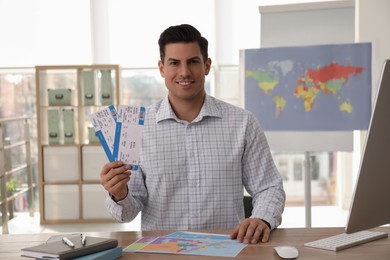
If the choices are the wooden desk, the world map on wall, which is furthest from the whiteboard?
the wooden desk

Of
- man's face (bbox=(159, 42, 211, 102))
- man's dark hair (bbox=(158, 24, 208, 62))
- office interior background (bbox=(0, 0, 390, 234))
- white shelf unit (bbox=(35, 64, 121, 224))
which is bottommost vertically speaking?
white shelf unit (bbox=(35, 64, 121, 224))

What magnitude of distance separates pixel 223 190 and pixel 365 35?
4106 mm

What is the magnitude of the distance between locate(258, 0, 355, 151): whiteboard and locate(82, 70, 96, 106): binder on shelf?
7.51ft

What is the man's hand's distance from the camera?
1592mm

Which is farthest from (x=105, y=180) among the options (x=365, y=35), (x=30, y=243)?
(x=365, y=35)

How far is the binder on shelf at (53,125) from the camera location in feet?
18.6

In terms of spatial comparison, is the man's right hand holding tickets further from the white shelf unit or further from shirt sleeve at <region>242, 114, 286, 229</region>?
the white shelf unit

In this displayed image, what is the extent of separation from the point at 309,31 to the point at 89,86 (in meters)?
2.67

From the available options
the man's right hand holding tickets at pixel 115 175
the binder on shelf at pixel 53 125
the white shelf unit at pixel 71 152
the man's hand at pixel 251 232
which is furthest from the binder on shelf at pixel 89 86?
the man's hand at pixel 251 232

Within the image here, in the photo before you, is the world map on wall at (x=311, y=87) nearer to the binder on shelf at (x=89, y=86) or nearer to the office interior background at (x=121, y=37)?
the office interior background at (x=121, y=37)

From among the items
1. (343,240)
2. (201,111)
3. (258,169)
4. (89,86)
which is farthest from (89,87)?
(343,240)

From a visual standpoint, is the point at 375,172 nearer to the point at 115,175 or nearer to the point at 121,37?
the point at 115,175

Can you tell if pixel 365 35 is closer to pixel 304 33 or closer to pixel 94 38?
pixel 304 33

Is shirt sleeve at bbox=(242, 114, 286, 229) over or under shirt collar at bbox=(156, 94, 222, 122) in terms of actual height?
under
